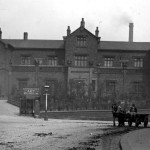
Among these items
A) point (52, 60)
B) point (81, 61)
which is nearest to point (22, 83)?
point (52, 60)

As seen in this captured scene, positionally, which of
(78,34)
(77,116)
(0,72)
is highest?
(78,34)

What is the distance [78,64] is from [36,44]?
28.0ft

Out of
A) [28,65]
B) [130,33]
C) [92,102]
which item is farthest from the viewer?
[130,33]

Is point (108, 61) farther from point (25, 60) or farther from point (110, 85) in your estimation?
point (25, 60)

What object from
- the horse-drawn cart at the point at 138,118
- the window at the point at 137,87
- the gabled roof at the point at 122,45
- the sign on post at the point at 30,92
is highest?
the gabled roof at the point at 122,45

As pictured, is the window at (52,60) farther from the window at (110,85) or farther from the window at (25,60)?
the window at (110,85)

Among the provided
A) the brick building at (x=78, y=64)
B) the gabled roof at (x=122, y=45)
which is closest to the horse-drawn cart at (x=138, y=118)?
the brick building at (x=78, y=64)

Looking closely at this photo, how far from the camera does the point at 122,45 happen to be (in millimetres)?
75062

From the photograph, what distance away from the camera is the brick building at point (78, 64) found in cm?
6944

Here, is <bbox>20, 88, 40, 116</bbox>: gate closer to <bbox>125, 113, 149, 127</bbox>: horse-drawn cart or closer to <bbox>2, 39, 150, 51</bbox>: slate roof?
<bbox>125, 113, 149, 127</bbox>: horse-drawn cart

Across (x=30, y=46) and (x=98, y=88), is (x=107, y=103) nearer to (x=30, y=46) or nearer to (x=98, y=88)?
(x=98, y=88)

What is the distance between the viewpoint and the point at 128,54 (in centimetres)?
7431

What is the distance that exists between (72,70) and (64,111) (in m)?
24.5

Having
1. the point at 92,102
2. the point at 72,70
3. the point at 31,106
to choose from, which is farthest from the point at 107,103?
the point at 72,70
